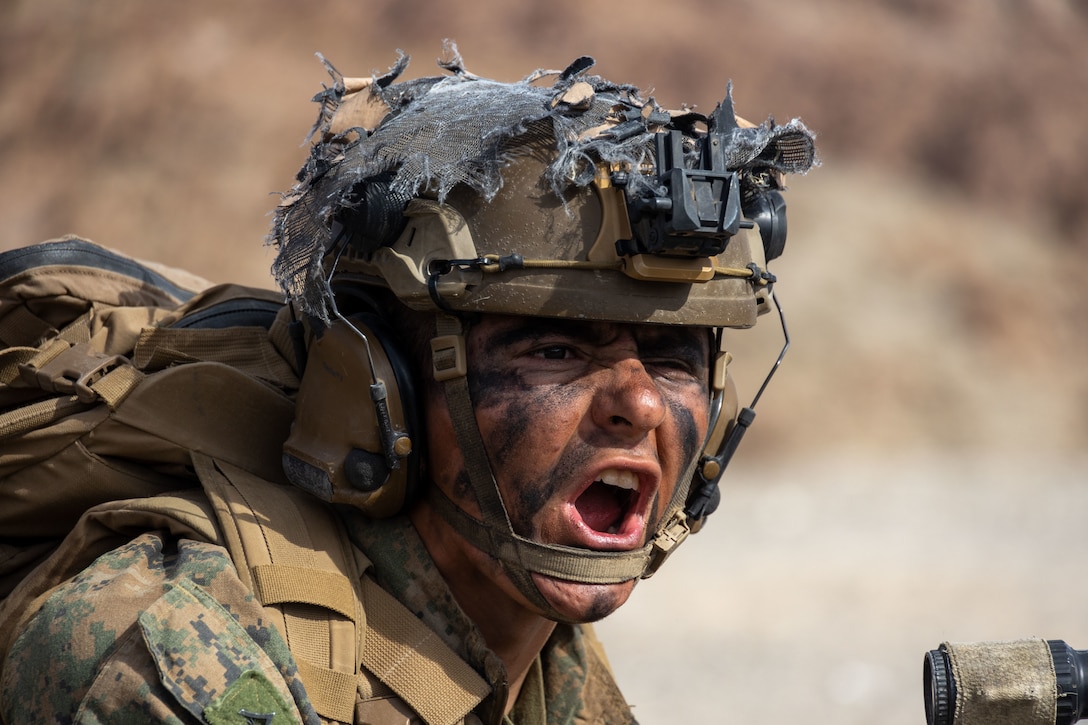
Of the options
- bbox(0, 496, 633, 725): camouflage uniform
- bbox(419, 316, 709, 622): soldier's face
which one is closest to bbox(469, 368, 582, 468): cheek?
bbox(419, 316, 709, 622): soldier's face

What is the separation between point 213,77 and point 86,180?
218cm

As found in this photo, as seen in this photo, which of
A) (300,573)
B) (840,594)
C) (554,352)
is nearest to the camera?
(300,573)

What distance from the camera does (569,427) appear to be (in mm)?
2865

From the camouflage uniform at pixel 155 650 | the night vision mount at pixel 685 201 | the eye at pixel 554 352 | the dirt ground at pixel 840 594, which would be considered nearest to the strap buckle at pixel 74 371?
the camouflage uniform at pixel 155 650

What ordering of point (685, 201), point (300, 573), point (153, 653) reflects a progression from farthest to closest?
point (300, 573)
point (685, 201)
point (153, 653)

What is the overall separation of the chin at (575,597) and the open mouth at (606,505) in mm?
147

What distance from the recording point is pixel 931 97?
67.2ft

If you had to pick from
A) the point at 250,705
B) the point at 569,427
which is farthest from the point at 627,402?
the point at 250,705

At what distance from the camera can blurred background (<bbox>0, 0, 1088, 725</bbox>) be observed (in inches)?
632

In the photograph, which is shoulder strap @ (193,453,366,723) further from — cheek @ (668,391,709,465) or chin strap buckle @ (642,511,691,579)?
cheek @ (668,391,709,465)

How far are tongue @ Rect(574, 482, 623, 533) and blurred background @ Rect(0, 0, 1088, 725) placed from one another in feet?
31.7

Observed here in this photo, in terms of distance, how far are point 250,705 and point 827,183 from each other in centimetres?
1802

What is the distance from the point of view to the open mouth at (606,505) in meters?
2.99

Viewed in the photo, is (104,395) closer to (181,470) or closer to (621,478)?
(181,470)
